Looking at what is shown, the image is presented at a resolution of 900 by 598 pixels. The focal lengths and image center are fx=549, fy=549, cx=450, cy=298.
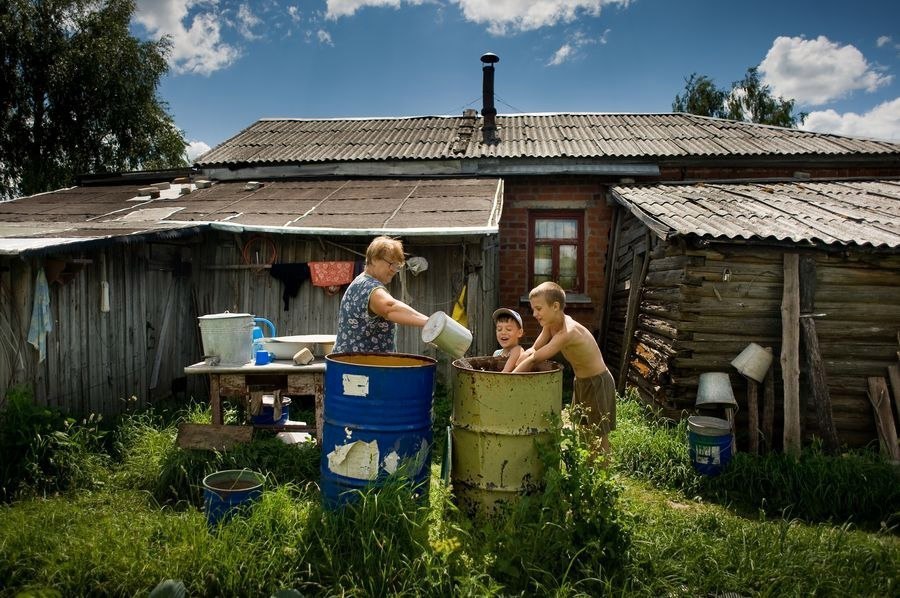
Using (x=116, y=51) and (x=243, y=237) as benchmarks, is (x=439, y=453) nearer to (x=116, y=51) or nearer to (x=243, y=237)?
(x=243, y=237)

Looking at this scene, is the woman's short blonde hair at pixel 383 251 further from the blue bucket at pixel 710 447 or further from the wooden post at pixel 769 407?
the wooden post at pixel 769 407

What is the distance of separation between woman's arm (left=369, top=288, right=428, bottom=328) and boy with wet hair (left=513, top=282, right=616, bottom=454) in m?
0.80

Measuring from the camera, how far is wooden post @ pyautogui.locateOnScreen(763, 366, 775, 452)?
5.62m

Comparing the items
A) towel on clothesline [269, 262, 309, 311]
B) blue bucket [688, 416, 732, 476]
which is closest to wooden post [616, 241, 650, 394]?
blue bucket [688, 416, 732, 476]

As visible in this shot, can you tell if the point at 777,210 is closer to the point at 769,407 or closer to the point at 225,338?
the point at 769,407

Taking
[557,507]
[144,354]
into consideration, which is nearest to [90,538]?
[557,507]

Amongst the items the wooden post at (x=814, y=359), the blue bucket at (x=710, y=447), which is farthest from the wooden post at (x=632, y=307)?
the blue bucket at (x=710, y=447)

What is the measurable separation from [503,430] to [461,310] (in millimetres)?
3605

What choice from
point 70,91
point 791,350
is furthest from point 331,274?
point 70,91

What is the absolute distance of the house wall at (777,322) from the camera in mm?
5770

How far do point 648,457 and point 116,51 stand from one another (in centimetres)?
1987

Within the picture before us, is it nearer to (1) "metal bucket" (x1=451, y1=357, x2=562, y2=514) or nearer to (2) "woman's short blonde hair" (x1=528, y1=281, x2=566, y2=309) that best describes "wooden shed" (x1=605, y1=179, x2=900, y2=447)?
(2) "woman's short blonde hair" (x1=528, y1=281, x2=566, y2=309)

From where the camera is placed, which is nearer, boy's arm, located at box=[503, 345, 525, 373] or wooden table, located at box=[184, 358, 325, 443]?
boy's arm, located at box=[503, 345, 525, 373]

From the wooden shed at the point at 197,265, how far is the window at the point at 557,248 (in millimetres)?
1476
